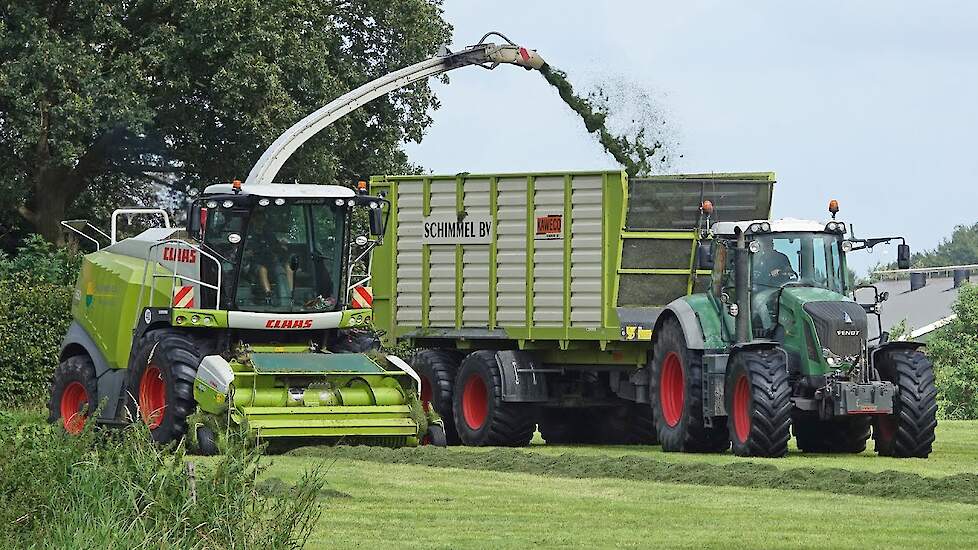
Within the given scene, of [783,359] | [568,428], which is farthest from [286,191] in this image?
[783,359]

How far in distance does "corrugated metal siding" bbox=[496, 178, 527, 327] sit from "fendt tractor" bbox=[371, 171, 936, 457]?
0.08 feet

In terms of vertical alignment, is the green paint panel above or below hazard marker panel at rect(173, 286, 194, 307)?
below

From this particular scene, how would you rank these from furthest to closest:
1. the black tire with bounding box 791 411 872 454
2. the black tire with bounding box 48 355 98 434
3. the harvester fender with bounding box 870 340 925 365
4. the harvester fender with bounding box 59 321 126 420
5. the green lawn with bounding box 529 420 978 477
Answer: the black tire with bounding box 48 355 98 434 < the harvester fender with bounding box 59 321 126 420 < the black tire with bounding box 791 411 872 454 < the harvester fender with bounding box 870 340 925 365 < the green lawn with bounding box 529 420 978 477

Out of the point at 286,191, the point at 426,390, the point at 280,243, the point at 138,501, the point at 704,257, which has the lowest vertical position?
the point at 138,501

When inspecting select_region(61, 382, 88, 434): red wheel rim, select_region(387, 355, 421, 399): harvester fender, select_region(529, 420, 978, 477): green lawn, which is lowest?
select_region(529, 420, 978, 477): green lawn

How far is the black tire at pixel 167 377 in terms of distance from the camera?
1984cm

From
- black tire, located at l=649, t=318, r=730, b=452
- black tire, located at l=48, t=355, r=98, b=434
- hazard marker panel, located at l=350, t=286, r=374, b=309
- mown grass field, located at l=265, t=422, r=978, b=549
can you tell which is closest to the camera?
mown grass field, located at l=265, t=422, r=978, b=549

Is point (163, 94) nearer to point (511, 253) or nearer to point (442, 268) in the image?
point (442, 268)

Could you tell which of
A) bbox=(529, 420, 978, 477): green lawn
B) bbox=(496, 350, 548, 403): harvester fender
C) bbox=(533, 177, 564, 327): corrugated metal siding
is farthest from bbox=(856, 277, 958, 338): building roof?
bbox=(533, 177, 564, 327): corrugated metal siding

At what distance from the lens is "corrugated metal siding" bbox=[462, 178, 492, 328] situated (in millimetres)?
→ 23094

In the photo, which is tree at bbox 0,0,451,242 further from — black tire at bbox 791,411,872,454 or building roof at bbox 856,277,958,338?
building roof at bbox 856,277,958,338

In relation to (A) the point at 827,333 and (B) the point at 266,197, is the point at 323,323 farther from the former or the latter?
(A) the point at 827,333

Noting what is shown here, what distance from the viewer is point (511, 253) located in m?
22.8

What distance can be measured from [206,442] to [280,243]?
9.83 ft
